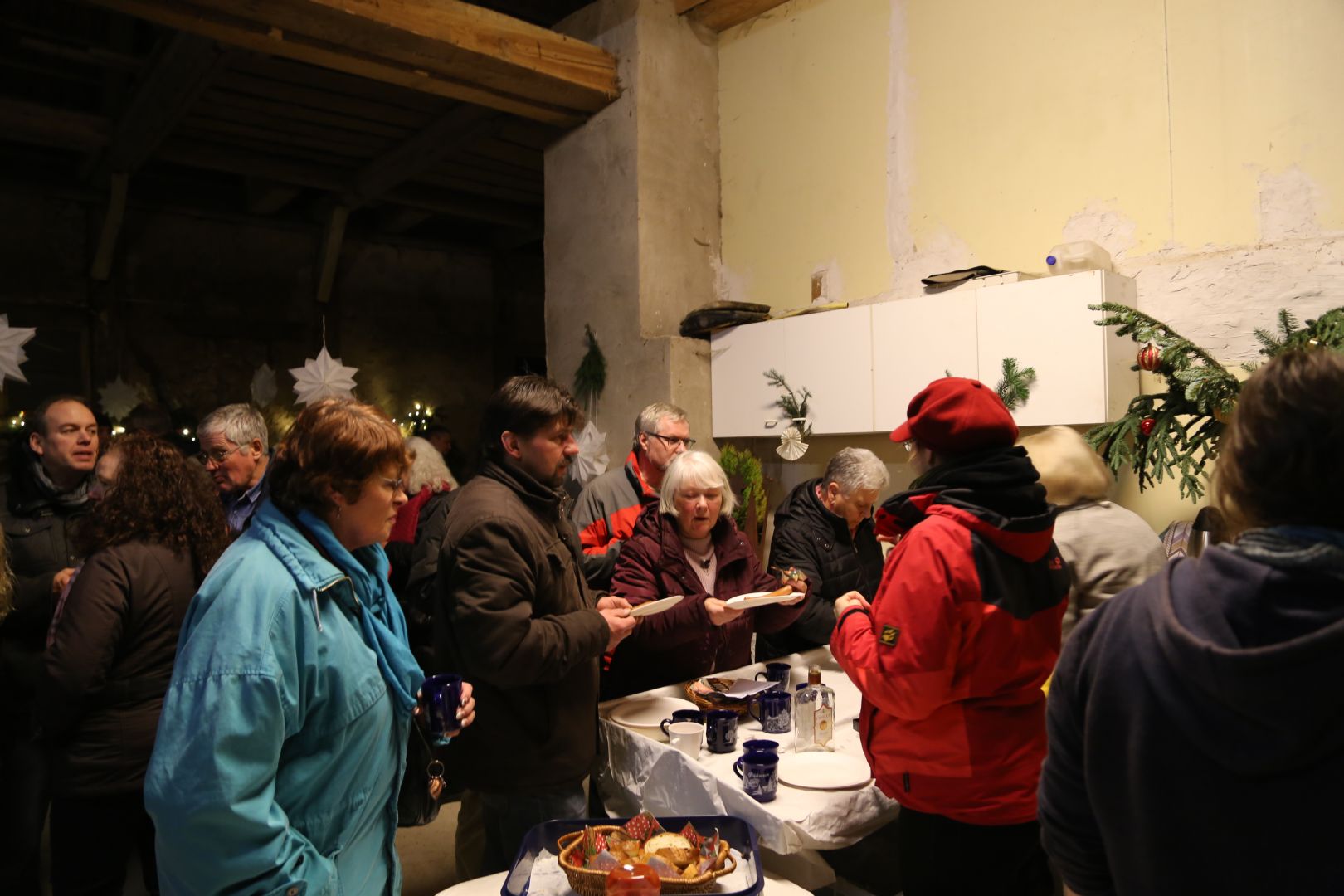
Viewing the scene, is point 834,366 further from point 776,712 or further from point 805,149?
point 776,712

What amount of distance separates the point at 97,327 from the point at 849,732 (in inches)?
296

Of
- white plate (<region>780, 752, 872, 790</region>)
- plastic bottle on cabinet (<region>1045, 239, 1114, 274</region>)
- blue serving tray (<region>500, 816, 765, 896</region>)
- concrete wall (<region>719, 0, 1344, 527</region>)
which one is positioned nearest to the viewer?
blue serving tray (<region>500, 816, 765, 896</region>)

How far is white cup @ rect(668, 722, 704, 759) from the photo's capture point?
222 centimetres

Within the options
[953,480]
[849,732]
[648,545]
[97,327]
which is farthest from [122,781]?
[97,327]

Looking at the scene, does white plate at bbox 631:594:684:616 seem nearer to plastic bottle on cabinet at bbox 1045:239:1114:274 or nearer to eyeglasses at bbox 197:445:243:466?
eyeglasses at bbox 197:445:243:466

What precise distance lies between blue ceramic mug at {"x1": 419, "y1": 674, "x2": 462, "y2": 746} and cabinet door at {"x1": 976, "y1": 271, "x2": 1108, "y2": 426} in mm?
2711

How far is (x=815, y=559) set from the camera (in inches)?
132

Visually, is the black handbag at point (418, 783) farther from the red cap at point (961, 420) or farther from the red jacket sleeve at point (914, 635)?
the red cap at point (961, 420)

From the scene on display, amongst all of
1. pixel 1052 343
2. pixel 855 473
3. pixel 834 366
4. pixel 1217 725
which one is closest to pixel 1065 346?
pixel 1052 343

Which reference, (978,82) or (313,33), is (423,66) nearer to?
(313,33)

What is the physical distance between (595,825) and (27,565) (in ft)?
7.63

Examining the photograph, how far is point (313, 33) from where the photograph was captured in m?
3.86

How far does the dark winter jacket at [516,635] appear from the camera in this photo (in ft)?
6.50

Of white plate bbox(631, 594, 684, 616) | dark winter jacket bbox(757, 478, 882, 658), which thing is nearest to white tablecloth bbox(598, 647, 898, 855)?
white plate bbox(631, 594, 684, 616)
